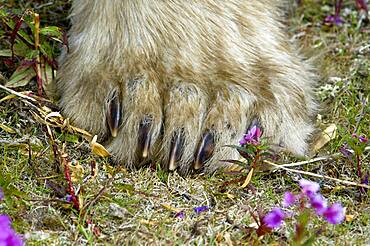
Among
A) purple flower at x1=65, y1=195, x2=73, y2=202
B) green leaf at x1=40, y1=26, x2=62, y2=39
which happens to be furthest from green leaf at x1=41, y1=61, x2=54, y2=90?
purple flower at x1=65, y1=195, x2=73, y2=202

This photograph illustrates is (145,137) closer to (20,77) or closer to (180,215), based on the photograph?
(180,215)

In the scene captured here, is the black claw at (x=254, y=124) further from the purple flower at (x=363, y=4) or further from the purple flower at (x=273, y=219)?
the purple flower at (x=363, y=4)

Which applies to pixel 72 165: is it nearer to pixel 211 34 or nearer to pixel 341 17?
pixel 211 34

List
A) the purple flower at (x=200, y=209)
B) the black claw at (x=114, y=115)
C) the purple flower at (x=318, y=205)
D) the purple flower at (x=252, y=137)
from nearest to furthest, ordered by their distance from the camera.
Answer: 1. the purple flower at (x=318, y=205)
2. the purple flower at (x=200, y=209)
3. the purple flower at (x=252, y=137)
4. the black claw at (x=114, y=115)

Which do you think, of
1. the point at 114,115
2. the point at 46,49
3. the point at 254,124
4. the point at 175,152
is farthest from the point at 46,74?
the point at 254,124

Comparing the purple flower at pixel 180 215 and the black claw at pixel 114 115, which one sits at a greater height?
the black claw at pixel 114 115

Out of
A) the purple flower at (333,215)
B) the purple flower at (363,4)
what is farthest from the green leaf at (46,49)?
the purple flower at (363,4)

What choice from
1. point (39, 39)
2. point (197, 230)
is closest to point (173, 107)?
point (197, 230)
